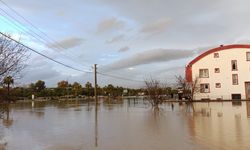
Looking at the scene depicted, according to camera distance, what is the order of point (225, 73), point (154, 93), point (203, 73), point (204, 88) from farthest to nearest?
point (203, 73), point (204, 88), point (225, 73), point (154, 93)

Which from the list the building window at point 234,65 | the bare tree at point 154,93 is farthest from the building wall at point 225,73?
the bare tree at point 154,93

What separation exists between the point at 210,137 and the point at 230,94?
43727 millimetres

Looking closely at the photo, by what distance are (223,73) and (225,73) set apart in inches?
12.4

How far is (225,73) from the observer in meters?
57.4

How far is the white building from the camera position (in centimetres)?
5622

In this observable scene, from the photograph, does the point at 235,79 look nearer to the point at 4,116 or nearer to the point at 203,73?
the point at 203,73

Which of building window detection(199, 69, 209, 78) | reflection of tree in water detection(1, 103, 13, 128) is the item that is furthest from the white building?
reflection of tree in water detection(1, 103, 13, 128)

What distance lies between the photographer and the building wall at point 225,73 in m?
56.2

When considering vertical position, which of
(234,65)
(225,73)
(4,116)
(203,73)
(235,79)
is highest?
(234,65)

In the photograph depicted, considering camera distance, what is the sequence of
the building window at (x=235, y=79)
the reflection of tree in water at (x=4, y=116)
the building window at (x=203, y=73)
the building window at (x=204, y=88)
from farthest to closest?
the building window at (x=203, y=73) → the building window at (x=204, y=88) → the building window at (x=235, y=79) → the reflection of tree in water at (x=4, y=116)

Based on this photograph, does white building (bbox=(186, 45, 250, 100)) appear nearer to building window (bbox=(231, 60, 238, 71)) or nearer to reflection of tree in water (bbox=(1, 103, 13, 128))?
building window (bbox=(231, 60, 238, 71))

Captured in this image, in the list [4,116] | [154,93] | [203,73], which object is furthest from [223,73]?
[4,116]

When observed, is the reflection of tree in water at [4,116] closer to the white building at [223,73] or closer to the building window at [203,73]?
the white building at [223,73]

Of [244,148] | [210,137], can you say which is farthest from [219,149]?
[210,137]
